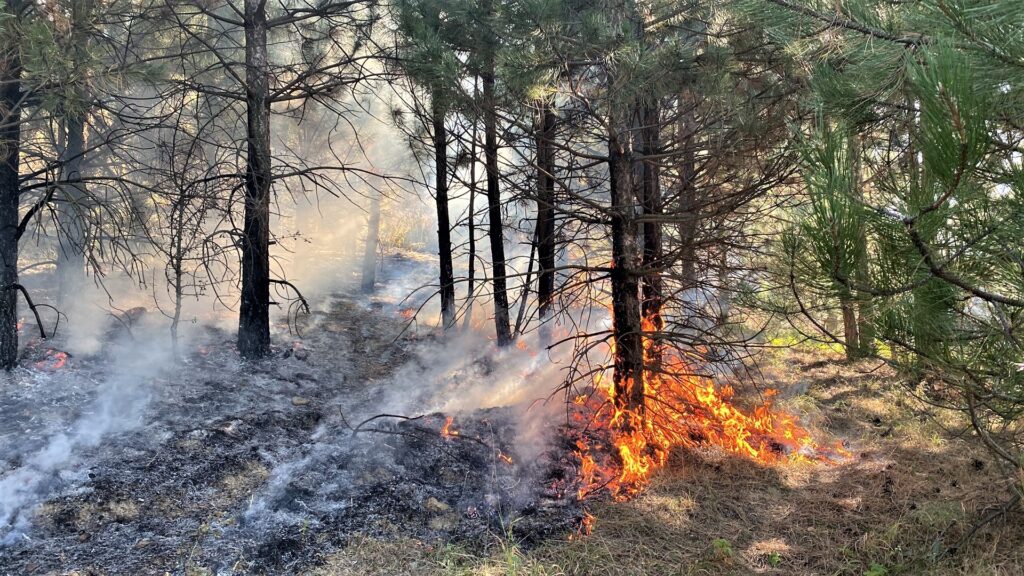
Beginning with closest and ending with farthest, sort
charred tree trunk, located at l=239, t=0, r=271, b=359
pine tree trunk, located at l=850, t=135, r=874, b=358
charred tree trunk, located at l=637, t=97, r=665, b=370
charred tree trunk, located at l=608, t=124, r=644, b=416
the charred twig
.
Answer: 1. pine tree trunk, located at l=850, t=135, r=874, b=358
2. the charred twig
3. charred tree trunk, located at l=608, t=124, r=644, b=416
4. charred tree trunk, located at l=637, t=97, r=665, b=370
5. charred tree trunk, located at l=239, t=0, r=271, b=359

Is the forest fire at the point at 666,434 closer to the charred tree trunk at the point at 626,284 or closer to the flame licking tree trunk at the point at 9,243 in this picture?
the charred tree trunk at the point at 626,284

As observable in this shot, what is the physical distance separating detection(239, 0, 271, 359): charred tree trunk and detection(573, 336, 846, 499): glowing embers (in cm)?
551

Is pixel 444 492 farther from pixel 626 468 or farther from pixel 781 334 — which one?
pixel 781 334

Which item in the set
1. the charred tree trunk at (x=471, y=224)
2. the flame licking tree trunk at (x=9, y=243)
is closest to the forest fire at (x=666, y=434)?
the charred tree trunk at (x=471, y=224)

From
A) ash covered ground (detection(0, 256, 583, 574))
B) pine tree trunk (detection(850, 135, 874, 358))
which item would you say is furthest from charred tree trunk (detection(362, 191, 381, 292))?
pine tree trunk (detection(850, 135, 874, 358))

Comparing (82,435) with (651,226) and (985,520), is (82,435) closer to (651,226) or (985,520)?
(651,226)

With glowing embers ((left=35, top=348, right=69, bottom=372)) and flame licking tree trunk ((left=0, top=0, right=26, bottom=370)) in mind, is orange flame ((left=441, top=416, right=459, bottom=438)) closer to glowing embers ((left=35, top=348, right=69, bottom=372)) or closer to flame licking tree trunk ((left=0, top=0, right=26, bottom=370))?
glowing embers ((left=35, top=348, right=69, bottom=372))

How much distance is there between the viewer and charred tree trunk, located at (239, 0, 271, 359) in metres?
8.68

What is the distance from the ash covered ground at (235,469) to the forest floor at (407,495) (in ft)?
0.07

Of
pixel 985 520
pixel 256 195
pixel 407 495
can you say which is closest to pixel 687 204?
pixel 985 520

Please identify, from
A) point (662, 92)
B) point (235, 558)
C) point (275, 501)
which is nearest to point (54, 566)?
point (235, 558)

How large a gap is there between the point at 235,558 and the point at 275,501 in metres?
0.90

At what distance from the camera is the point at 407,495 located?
5.59m

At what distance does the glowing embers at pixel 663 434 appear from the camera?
19.8 feet
